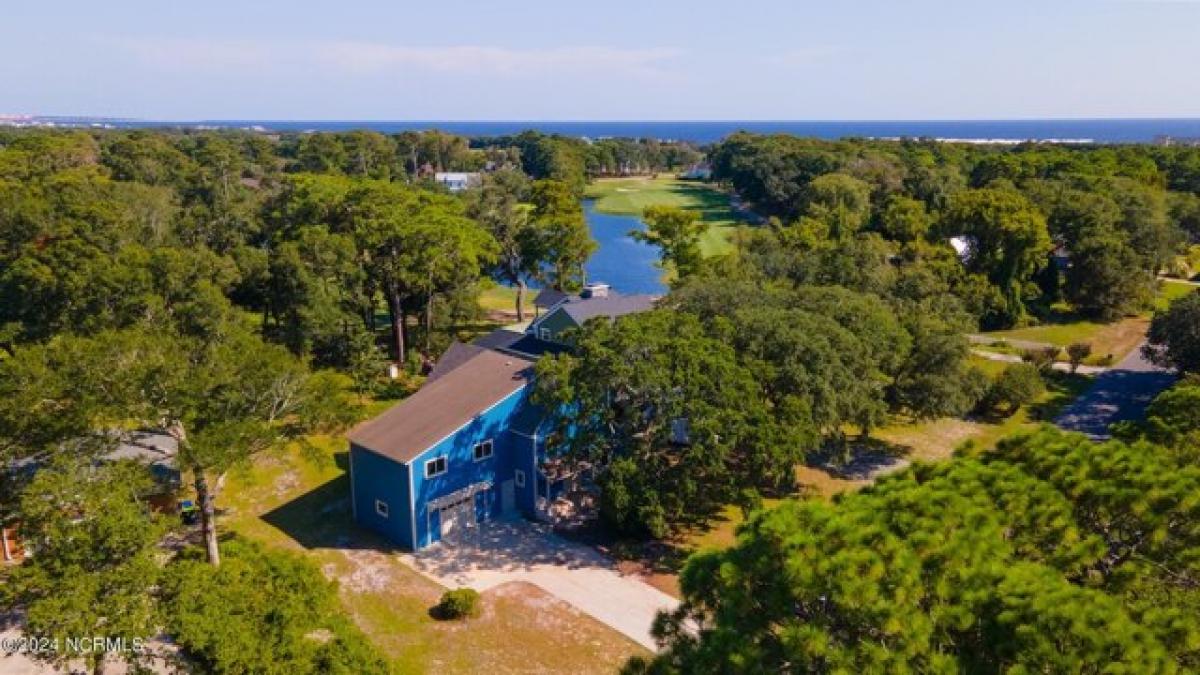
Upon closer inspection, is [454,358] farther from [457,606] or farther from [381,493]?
[457,606]

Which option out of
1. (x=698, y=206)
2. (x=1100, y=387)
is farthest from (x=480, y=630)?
(x=698, y=206)

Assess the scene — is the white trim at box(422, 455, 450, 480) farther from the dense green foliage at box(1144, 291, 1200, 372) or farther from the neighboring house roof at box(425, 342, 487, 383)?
the dense green foliage at box(1144, 291, 1200, 372)

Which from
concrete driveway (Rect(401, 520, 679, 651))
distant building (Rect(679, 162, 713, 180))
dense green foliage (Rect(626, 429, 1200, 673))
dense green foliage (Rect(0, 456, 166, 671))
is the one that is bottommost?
concrete driveway (Rect(401, 520, 679, 651))

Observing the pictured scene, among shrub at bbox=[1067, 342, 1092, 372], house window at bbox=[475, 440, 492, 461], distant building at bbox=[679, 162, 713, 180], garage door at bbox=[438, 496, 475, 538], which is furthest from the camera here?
distant building at bbox=[679, 162, 713, 180]

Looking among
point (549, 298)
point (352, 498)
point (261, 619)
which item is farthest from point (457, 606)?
point (549, 298)

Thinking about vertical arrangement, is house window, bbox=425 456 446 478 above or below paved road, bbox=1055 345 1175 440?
above

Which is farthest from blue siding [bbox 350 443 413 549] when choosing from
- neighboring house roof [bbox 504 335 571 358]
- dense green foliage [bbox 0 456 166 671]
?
dense green foliage [bbox 0 456 166 671]

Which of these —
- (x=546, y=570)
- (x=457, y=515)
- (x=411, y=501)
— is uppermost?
(x=411, y=501)
